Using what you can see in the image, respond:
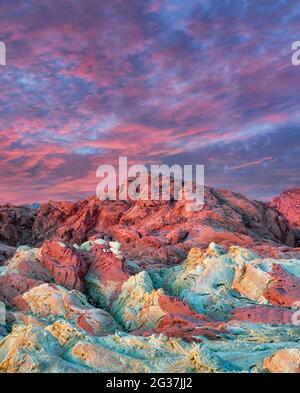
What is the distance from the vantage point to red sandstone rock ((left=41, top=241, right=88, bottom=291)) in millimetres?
17828

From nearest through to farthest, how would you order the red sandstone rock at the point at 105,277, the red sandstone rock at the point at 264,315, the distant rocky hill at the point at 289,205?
the red sandstone rock at the point at 264,315 → the red sandstone rock at the point at 105,277 → the distant rocky hill at the point at 289,205

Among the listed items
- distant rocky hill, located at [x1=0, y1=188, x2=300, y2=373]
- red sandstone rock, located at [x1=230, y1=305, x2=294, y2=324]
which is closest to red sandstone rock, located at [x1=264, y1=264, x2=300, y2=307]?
distant rocky hill, located at [x1=0, y1=188, x2=300, y2=373]

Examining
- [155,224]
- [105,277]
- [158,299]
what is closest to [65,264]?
[105,277]

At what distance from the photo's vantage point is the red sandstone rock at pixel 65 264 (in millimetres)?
17828

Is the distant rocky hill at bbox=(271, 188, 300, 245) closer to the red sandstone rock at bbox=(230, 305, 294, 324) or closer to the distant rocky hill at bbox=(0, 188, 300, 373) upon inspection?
the distant rocky hill at bbox=(0, 188, 300, 373)

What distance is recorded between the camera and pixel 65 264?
18422mm

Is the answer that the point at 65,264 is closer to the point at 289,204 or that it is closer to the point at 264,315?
the point at 264,315

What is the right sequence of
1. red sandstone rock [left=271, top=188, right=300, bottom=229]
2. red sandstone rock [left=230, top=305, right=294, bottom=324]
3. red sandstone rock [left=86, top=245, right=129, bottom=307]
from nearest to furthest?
red sandstone rock [left=230, top=305, right=294, bottom=324]
red sandstone rock [left=86, top=245, right=129, bottom=307]
red sandstone rock [left=271, top=188, right=300, bottom=229]

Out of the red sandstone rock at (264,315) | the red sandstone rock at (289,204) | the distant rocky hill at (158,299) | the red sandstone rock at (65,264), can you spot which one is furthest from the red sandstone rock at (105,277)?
the red sandstone rock at (289,204)

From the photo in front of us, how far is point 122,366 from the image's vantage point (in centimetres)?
945

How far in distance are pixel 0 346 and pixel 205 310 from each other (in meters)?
6.79

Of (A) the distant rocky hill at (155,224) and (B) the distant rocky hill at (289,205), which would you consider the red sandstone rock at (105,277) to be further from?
(B) the distant rocky hill at (289,205)
